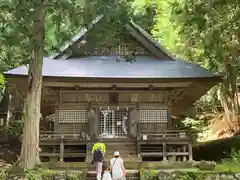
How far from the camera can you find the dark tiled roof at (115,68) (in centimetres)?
1775

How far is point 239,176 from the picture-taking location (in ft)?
40.3

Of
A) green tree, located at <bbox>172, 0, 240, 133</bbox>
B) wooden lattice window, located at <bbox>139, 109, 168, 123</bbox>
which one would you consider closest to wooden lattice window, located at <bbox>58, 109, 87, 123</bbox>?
wooden lattice window, located at <bbox>139, 109, 168, 123</bbox>

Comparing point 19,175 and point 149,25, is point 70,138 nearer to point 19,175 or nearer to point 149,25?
point 19,175

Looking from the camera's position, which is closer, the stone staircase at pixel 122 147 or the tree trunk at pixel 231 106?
the stone staircase at pixel 122 147

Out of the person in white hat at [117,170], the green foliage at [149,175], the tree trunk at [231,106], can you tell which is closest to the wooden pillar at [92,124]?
the green foliage at [149,175]

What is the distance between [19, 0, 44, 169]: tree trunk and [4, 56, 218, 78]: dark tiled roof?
3.92 metres

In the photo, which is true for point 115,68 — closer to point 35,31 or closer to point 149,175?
point 35,31

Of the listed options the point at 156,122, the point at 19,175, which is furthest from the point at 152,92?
the point at 19,175

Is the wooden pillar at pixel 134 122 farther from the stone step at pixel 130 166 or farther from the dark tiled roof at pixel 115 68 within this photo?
the stone step at pixel 130 166

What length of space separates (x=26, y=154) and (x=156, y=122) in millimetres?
8122

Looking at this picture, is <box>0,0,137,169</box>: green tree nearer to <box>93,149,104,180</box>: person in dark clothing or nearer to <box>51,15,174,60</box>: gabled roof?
<box>93,149,104,180</box>: person in dark clothing

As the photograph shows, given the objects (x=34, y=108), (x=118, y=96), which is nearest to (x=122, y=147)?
(x=118, y=96)

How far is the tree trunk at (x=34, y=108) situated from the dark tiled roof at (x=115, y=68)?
3.92 metres

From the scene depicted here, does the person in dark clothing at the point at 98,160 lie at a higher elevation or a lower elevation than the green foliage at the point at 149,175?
higher
